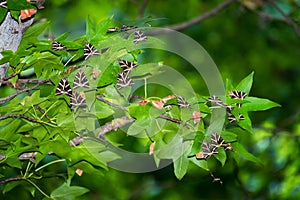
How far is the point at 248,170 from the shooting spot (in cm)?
372

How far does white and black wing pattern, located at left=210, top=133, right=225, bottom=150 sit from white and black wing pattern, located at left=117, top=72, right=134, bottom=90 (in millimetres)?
185

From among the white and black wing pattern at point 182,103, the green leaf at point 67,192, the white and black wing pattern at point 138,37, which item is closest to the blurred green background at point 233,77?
the green leaf at point 67,192

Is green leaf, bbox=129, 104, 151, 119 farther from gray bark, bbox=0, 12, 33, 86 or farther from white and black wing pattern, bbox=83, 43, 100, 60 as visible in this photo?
gray bark, bbox=0, 12, 33, 86

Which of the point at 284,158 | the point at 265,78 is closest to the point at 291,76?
the point at 265,78

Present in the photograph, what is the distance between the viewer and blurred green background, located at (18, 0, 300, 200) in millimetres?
3332

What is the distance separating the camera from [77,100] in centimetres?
109

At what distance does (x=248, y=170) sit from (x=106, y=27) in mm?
2721

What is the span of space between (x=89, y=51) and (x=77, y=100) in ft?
0.32

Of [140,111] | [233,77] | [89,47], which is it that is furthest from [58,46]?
[233,77]

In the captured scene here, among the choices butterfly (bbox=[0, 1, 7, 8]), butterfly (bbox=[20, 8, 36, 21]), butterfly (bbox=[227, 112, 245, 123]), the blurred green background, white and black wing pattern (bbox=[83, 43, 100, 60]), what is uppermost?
butterfly (bbox=[0, 1, 7, 8])

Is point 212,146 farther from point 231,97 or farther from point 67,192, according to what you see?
point 67,192

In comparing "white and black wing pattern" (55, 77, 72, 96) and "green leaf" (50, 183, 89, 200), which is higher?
"white and black wing pattern" (55, 77, 72, 96)

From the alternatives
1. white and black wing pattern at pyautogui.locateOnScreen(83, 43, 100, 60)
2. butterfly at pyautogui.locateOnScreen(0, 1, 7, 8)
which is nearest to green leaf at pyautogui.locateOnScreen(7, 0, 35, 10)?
butterfly at pyautogui.locateOnScreen(0, 1, 7, 8)

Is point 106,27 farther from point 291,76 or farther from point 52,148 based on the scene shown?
point 291,76
